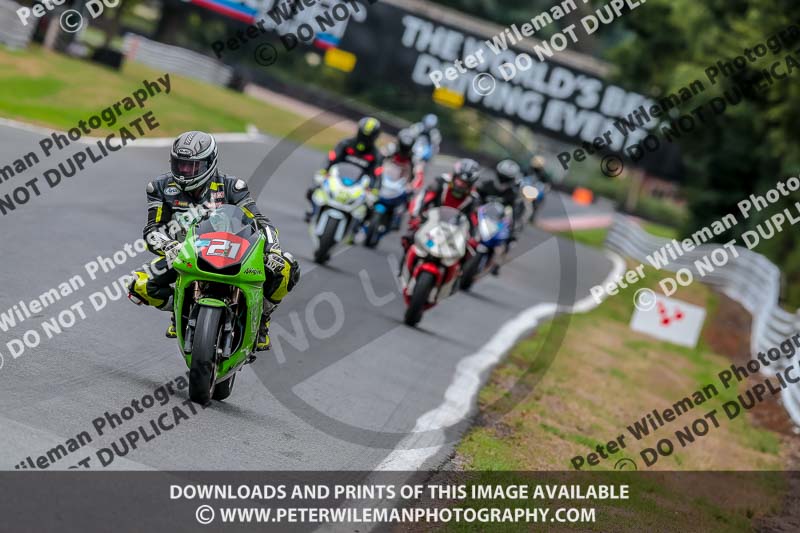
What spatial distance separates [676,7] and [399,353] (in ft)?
122

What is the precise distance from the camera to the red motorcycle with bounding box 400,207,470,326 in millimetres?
13586

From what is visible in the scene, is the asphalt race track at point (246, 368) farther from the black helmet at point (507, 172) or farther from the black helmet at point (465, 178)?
the black helmet at point (507, 172)

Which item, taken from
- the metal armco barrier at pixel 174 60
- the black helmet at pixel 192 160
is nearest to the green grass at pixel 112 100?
the metal armco barrier at pixel 174 60

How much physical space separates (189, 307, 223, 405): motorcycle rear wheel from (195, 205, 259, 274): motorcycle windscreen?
296 millimetres

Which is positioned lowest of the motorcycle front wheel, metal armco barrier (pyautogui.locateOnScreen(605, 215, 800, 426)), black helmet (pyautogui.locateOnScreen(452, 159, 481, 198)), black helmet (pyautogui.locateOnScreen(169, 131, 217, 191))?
the motorcycle front wheel

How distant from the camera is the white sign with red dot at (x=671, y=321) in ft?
59.4

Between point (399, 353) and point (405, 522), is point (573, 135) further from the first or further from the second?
point (405, 522)

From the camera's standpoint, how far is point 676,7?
4653cm

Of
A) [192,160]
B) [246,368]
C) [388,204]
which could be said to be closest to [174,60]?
[388,204]

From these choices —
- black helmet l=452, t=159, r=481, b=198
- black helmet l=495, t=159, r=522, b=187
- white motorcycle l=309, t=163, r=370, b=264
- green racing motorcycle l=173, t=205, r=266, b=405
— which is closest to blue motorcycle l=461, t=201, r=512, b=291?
black helmet l=495, t=159, r=522, b=187

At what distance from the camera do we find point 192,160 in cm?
831

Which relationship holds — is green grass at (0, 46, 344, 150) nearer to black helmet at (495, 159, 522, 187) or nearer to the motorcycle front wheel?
black helmet at (495, 159, 522, 187)

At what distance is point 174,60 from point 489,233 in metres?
30.5

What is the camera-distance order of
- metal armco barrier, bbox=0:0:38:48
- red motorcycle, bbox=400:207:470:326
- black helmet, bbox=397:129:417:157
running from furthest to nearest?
metal armco barrier, bbox=0:0:38:48
black helmet, bbox=397:129:417:157
red motorcycle, bbox=400:207:470:326
